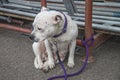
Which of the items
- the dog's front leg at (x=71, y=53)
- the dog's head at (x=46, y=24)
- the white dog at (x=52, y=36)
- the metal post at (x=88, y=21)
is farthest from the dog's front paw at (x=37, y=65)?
the metal post at (x=88, y=21)

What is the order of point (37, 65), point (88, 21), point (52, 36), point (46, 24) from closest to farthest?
point (46, 24) < point (52, 36) < point (88, 21) < point (37, 65)

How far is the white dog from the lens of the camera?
2.53 m

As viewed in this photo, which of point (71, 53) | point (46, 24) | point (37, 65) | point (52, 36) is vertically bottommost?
point (37, 65)

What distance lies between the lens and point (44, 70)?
113 inches

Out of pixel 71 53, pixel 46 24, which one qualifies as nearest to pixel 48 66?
pixel 71 53

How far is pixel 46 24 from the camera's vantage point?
2.50 metres

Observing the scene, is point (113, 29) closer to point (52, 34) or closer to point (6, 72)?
point (52, 34)

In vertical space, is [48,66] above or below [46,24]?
below

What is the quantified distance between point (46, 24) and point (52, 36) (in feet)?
0.79

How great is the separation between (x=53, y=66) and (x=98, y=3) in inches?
45.9

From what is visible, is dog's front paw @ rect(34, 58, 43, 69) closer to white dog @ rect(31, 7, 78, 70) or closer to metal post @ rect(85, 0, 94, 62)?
white dog @ rect(31, 7, 78, 70)

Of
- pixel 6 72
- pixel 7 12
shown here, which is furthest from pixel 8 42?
pixel 6 72

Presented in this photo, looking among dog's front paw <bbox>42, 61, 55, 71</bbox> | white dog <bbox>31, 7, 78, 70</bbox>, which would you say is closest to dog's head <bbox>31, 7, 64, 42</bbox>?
white dog <bbox>31, 7, 78, 70</bbox>

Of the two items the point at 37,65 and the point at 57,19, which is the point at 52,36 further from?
the point at 37,65
